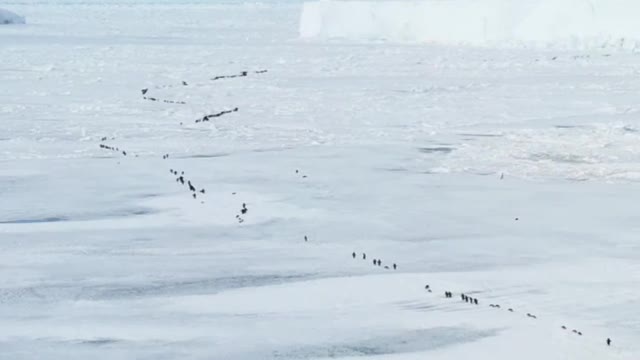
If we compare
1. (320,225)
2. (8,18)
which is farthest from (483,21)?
(8,18)

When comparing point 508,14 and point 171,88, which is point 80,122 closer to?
point 171,88

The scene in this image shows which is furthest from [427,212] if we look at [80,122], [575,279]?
[80,122]

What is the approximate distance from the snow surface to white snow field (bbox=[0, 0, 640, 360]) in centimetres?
1361

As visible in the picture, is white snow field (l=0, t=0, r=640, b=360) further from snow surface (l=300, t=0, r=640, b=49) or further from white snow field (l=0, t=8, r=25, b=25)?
white snow field (l=0, t=8, r=25, b=25)

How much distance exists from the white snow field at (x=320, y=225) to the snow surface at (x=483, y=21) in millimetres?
13614

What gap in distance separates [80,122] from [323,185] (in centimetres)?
641

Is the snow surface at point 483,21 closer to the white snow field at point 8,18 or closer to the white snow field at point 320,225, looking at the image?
the white snow field at point 320,225

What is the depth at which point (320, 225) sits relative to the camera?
8.66 metres

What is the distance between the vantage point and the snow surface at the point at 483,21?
32881 mm

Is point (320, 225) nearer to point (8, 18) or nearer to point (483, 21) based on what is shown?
point (483, 21)

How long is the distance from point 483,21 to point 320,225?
96.5ft

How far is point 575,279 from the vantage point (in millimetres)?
6844

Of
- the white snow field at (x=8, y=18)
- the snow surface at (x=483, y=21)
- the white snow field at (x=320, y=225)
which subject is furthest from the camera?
the white snow field at (x=8, y=18)

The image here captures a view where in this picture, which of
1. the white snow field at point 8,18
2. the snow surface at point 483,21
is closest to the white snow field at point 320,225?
the snow surface at point 483,21
